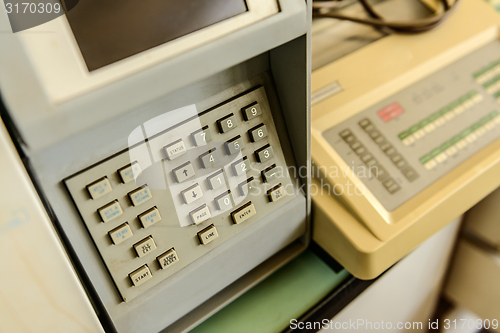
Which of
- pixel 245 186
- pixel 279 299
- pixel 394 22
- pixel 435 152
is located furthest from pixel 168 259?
pixel 394 22

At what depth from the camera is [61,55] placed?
0.90 ft

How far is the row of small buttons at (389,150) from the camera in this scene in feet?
1.85

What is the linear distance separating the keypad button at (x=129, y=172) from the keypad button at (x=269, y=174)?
0.54 ft

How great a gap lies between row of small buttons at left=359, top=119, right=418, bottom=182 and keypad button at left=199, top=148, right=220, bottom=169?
0.28m

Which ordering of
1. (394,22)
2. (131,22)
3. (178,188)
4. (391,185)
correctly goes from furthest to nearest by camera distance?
1. (394,22)
2. (391,185)
3. (178,188)
4. (131,22)

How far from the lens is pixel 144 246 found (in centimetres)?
40

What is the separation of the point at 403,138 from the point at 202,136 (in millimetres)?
360

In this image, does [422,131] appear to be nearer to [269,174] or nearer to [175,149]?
[269,174]

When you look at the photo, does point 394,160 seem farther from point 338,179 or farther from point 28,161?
point 28,161

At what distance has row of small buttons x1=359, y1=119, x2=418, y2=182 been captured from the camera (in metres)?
0.56

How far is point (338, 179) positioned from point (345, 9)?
404mm

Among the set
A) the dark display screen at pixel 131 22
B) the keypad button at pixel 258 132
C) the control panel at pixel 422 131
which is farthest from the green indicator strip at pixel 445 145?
the dark display screen at pixel 131 22

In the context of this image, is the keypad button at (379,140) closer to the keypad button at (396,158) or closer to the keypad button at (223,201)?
the keypad button at (396,158)

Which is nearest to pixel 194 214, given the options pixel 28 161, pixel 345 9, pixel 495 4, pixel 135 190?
pixel 135 190
